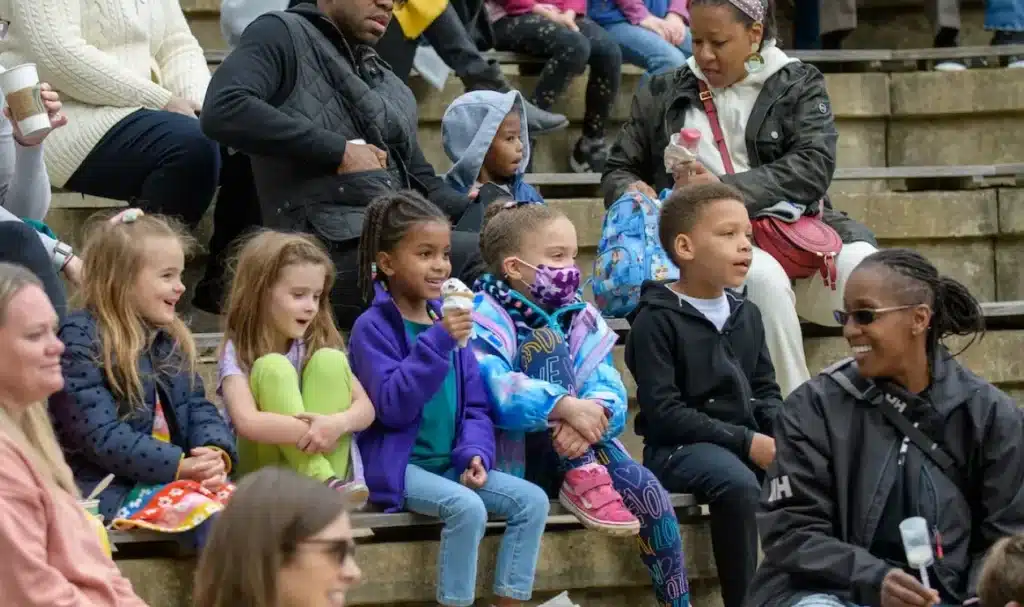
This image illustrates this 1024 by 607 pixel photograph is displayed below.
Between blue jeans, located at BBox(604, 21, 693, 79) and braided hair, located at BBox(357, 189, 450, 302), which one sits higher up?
blue jeans, located at BBox(604, 21, 693, 79)

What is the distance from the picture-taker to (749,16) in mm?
5430

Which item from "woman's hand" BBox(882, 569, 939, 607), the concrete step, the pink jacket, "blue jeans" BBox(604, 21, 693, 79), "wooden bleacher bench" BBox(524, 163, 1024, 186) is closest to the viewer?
the pink jacket

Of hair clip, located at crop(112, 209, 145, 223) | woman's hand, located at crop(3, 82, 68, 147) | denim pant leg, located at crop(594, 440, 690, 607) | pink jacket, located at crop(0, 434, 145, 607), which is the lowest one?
denim pant leg, located at crop(594, 440, 690, 607)

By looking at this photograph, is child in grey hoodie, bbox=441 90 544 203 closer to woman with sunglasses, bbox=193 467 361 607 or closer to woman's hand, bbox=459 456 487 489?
woman's hand, bbox=459 456 487 489

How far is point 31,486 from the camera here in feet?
10.4

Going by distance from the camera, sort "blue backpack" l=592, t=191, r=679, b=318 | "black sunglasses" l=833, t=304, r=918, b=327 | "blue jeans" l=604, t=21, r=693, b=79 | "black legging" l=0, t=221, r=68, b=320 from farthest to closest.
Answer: "blue jeans" l=604, t=21, r=693, b=79 → "blue backpack" l=592, t=191, r=679, b=318 → "black legging" l=0, t=221, r=68, b=320 → "black sunglasses" l=833, t=304, r=918, b=327

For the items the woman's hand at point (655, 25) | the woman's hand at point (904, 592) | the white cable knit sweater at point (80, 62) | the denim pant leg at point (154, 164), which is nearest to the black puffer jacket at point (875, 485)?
the woman's hand at point (904, 592)

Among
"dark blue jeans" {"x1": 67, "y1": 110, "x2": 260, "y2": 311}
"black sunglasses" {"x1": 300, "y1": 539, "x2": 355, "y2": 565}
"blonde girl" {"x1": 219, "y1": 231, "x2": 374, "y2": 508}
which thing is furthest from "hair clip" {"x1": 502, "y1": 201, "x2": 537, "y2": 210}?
"black sunglasses" {"x1": 300, "y1": 539, "x2": 355, "y2": 565}

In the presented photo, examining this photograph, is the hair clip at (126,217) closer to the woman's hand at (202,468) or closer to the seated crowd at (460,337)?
the seated crowd at (460,337)

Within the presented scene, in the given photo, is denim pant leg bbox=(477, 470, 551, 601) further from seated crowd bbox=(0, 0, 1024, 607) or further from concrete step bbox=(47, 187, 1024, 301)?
concrete step bbox=(47, 187, 1024, 301)

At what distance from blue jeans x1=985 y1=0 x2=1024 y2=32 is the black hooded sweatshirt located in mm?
3447

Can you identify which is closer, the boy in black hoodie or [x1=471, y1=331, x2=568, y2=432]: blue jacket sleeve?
[x1=471, y1=331, x2=568, y2=432]: blue jacket sleeve

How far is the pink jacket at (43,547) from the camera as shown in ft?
10.2

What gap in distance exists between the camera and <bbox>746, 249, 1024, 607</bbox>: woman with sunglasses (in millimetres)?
3836
